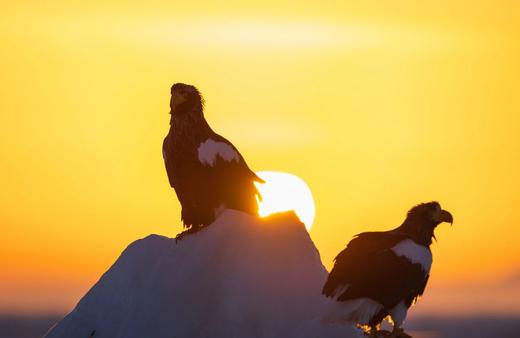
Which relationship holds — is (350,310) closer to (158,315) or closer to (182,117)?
(158,315)

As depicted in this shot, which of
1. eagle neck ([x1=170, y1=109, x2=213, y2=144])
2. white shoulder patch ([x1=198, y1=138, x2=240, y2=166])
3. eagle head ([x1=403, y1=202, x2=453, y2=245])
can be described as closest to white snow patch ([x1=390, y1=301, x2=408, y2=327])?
eagle head ([x1=403, y1=202, x2=453, y2=245])

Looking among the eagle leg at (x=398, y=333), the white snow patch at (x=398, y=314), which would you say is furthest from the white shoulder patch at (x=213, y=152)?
the eagle leg at (x=398, y=333)

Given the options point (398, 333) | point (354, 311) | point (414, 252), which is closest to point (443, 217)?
point (414, 252)

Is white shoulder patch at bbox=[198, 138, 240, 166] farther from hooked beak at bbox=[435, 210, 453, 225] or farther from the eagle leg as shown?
the eagle leg

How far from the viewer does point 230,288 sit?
20656 mm

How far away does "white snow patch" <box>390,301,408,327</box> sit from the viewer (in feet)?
71.8

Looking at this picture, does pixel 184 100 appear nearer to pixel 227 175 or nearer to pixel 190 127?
pixel 190 127

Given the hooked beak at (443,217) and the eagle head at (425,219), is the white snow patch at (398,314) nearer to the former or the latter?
the eagle head at (425,219)

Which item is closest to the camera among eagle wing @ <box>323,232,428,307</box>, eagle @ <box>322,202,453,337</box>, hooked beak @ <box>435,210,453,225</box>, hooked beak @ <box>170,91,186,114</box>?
eagle @ <box>322,202,453,337</box>

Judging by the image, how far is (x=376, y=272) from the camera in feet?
70.0

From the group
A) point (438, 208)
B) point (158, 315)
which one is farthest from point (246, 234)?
point (438, 208)

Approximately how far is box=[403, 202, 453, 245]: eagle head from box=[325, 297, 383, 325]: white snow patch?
1.99m

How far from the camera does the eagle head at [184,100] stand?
2316 cm

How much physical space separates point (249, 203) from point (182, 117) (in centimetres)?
210
